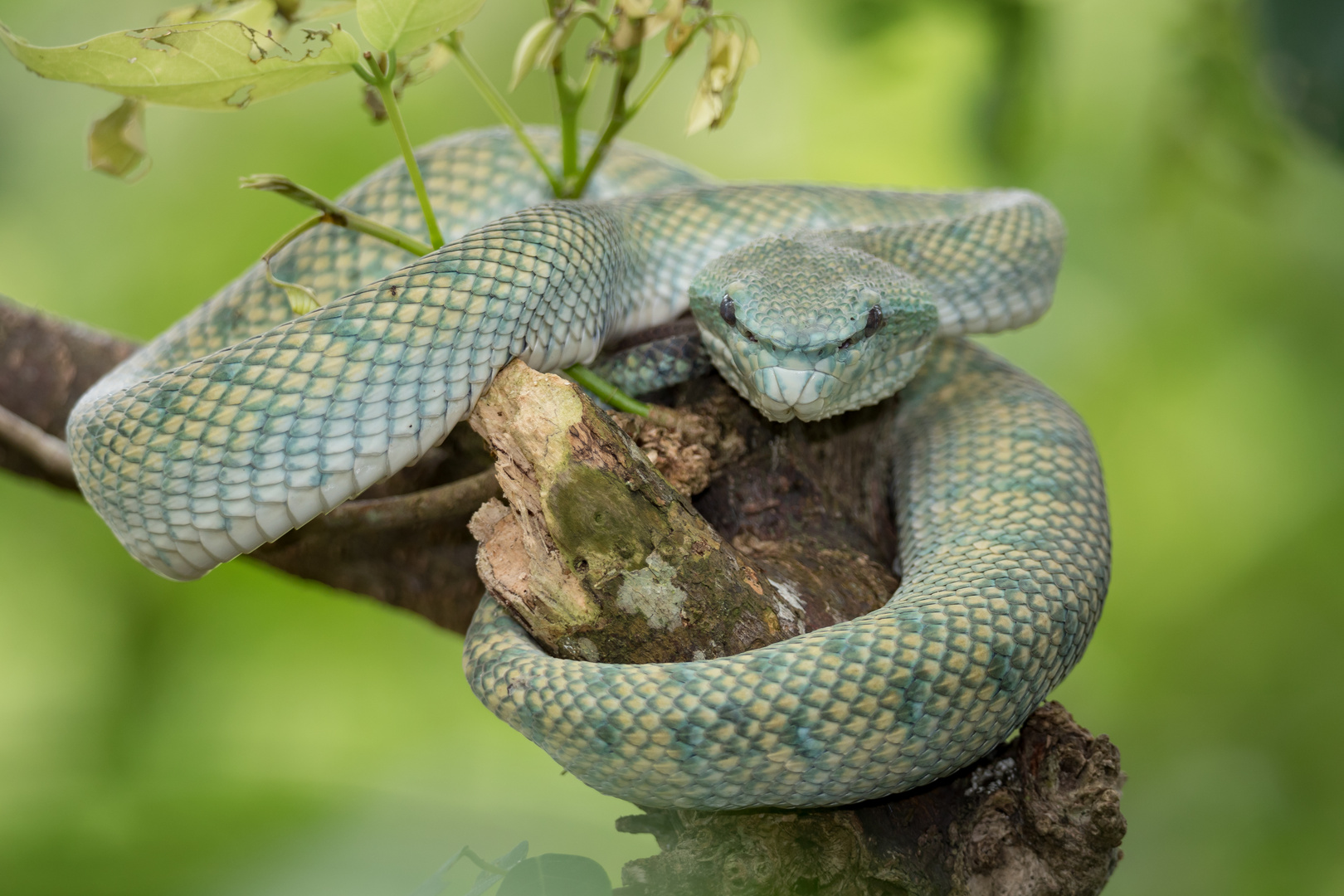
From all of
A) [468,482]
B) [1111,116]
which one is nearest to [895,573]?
[468,482]

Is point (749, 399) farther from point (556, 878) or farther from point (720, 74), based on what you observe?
point (556, 878)

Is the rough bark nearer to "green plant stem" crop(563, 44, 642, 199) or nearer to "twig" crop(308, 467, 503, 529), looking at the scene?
"twig" crop(308, 467, 503, 529)

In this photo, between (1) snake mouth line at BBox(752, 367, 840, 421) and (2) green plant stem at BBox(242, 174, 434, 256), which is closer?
(2) green plant stem at BBox(242, 174, 434, 256)

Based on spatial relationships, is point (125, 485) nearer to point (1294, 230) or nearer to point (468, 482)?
point (468, 482)

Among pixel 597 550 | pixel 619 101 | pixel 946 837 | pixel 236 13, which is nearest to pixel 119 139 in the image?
pixel 236 13

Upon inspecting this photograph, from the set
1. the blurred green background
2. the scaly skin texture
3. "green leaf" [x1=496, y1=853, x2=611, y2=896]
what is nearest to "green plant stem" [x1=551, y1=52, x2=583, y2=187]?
the scaly skin texture

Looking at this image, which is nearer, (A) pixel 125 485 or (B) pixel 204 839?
(B) pixel 204 839
